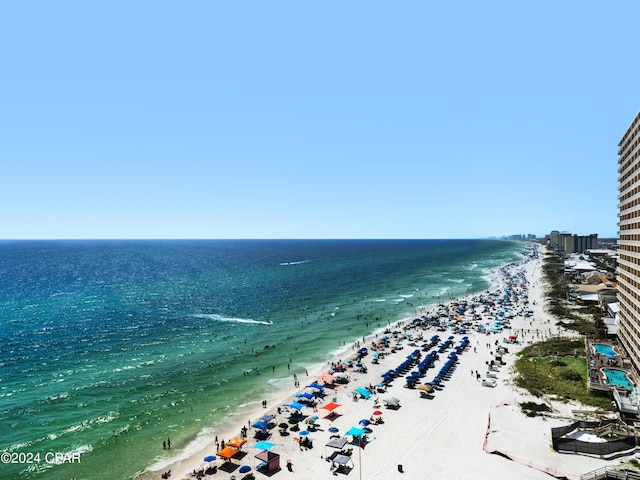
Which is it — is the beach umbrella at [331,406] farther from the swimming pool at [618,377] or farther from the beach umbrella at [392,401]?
the swimming pool at [618,377]

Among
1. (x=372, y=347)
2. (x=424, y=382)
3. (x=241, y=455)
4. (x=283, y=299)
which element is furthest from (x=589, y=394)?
(x=283, y=299)

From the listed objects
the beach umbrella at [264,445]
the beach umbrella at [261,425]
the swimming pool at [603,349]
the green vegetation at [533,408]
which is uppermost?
the swimming pool at [603,349]

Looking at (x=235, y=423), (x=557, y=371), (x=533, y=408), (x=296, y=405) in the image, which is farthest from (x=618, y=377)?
(x=235, y=423)

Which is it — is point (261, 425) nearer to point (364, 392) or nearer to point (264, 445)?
point (264, 445)

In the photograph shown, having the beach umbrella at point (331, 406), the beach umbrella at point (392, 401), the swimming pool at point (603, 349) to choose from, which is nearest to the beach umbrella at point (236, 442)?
the beach umbrella at point (331, 406)

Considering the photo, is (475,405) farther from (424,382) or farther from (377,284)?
(377,284)

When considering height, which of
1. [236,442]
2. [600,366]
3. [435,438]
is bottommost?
[236,442]

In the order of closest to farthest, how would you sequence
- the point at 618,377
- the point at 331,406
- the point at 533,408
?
the point at 533,408 < the point at 331,406 < the point at 618,377
